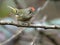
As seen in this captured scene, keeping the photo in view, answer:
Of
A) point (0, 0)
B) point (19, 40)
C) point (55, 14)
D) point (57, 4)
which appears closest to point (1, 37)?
point (19, 40)

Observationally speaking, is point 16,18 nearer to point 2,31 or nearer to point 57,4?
point 2,31

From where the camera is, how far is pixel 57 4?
3326mm

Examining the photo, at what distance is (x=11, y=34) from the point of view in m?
2.13

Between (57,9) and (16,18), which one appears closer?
(16,18)

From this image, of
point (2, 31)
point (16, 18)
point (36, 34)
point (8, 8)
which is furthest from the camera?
point (2, 31)

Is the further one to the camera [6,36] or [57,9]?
[57,9]

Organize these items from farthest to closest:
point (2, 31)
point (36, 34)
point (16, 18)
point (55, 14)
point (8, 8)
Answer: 1. point (55, 14)
2. point (2, 31)
3. point (36, 34)
4. point (16, 18)
5. point (8, 8)

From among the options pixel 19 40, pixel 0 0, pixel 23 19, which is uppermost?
pixel 0 0

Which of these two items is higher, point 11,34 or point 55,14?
point 55,14

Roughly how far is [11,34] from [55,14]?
119 cm

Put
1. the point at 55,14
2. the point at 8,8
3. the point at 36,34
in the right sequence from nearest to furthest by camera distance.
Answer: the point at 8,8 → the point at 36,34 → the point at 55,14

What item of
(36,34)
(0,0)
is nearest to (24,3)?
(36,34)

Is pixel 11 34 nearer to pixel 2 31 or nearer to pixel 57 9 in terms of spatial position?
pixel 2 31

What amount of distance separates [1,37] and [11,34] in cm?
11
